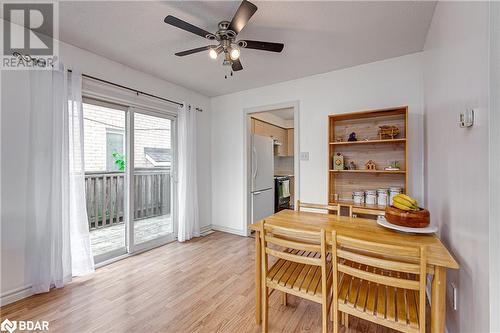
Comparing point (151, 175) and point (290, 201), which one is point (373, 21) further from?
point (290, 201)

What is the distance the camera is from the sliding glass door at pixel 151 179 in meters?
3.24

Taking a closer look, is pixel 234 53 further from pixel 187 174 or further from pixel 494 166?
pixel 187 174

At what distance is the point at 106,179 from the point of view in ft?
10.2

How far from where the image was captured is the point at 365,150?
2973mm

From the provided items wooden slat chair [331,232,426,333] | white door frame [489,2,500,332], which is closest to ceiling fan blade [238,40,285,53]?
white door frame [489,2,500,332]

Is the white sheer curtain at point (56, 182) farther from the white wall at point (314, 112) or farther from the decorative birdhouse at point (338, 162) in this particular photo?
the decorative birdhouse at point (338, 162)

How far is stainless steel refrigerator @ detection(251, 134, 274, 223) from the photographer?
163 inches

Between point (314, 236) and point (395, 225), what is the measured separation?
738 millimetres

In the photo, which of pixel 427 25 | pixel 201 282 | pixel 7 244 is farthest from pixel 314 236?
pixel 7 244

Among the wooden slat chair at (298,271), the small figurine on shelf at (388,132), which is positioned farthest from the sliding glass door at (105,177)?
the small figurine on shelf at (388,132)

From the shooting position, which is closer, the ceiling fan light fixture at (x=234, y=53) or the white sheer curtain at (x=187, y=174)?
the ceiling fan light fixture at (x=234, y=53)

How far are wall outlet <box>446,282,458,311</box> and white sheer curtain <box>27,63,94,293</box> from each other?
3.34m

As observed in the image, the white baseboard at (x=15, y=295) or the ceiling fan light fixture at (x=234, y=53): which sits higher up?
the ceiling fan light fixture at (x=234, y=53)

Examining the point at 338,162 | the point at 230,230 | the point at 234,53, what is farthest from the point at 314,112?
the point at 230,230
